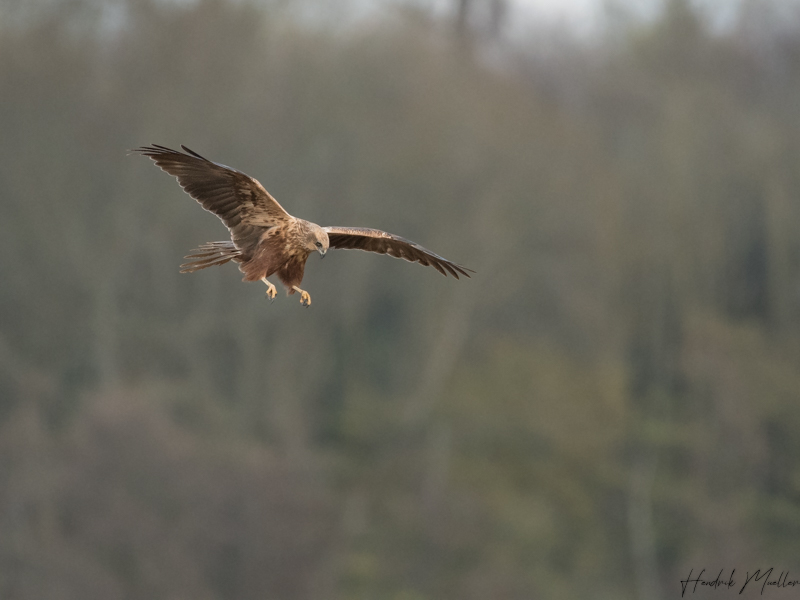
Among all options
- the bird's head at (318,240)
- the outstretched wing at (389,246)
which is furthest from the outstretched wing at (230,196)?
the outstretched wing at (389,246)

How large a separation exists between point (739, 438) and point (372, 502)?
25.3ft

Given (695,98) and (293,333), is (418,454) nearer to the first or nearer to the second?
(293,333)

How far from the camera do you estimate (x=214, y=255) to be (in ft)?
24.5

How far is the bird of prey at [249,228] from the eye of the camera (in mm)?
7289

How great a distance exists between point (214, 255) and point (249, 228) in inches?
11.6

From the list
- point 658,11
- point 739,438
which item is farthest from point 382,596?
point 658,11

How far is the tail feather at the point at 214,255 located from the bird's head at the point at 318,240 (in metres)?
0.50

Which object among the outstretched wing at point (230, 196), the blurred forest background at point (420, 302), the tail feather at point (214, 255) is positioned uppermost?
the blurred forest background at point (420, 302)

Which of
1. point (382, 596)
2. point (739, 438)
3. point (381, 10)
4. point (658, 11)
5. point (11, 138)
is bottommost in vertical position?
point (382, 596)

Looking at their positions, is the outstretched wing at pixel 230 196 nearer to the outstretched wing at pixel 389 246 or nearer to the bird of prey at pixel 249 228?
the bird of prey at pixel 249 228

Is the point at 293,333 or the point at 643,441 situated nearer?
the point at 293,333

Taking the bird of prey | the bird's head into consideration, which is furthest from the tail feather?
the bird's head

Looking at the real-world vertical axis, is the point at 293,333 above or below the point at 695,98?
below

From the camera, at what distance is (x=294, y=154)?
22438 mm
